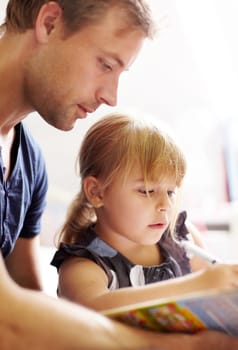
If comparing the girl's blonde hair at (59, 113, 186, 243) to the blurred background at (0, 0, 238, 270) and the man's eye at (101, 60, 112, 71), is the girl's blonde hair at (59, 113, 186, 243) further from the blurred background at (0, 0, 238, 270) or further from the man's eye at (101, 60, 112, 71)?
the blurred background at (0, 0, 238, 270)

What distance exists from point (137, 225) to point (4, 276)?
42cm

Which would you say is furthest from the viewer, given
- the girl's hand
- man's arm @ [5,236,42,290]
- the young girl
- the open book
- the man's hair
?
man's arm @ [5,236,42,290]

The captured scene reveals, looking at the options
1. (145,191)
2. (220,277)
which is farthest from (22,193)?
(220,277)

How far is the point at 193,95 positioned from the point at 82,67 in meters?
0.88

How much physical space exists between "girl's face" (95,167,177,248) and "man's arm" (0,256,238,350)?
1.27 feet

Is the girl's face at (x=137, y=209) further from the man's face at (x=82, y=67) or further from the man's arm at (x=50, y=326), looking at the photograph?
the man's arm at (x=50, y=326)

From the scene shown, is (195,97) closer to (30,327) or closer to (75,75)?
(75,75)

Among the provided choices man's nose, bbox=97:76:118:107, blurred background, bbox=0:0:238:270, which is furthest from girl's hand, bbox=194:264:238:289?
blurred background, bbox=0:0:238:270

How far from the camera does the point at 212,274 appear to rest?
707 millimetres

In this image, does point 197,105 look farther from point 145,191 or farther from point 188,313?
point 188,313

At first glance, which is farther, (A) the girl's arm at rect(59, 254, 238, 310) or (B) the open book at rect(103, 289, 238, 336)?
(A) the girl's arm at rect(59, 254, 238, 310)

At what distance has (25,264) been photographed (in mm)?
1260

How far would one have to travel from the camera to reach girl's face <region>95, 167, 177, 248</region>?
97cm

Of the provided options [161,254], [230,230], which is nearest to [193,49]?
[230,230]
